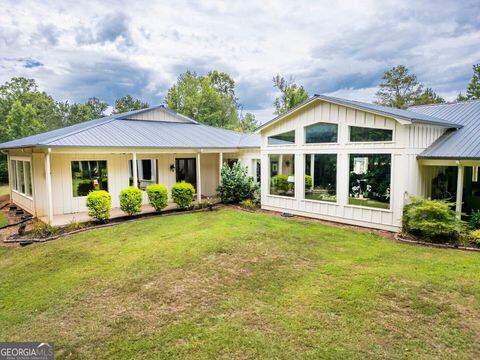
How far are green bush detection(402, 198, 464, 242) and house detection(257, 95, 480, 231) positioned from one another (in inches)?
27.0

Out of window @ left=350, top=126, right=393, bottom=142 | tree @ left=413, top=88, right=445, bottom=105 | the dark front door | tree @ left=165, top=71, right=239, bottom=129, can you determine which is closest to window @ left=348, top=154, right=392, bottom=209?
window @ left=350, top=126, right=393, bottom=142

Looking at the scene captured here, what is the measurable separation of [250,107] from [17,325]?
51899mm

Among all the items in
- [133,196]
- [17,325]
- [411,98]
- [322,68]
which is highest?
[322,68]

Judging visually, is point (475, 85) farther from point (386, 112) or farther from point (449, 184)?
point (386, 112)

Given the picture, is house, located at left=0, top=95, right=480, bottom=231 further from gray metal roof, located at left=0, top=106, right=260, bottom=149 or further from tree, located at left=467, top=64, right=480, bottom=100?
tree, located at left=467, top=64, right=480, bottom=100

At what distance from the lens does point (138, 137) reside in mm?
13289

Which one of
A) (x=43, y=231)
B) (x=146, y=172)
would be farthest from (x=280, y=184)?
(x=43, y=231)

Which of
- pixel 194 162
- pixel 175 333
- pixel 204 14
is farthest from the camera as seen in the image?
pixel 194 162

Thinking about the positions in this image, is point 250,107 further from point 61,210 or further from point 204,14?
point 61,210

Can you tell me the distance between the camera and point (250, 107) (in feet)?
177

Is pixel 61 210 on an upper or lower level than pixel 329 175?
lower

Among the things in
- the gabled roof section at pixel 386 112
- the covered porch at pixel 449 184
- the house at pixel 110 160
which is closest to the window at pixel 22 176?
the house at pixel 110 160

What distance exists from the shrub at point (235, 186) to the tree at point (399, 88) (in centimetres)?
2576

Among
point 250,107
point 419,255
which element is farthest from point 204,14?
point 250,107
